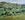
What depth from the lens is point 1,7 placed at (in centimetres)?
63

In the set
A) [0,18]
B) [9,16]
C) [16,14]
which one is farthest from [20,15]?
[0,18]

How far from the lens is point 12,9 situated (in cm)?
66

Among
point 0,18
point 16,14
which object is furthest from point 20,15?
point 0,18

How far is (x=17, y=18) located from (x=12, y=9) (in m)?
0.15

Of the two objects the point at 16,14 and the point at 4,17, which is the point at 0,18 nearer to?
the point at 4,17

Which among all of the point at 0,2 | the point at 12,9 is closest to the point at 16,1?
the point at 12,9

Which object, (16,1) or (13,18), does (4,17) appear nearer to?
(13,18)

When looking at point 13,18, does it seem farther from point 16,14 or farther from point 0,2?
point 0,2

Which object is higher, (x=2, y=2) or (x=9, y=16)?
(x=2, y=2)

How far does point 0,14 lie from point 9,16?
131mm

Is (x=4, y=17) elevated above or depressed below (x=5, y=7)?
below

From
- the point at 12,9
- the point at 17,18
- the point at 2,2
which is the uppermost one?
the point at 2,2

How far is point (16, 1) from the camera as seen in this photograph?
26.1 inches

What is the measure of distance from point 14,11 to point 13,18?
105 millimetres
